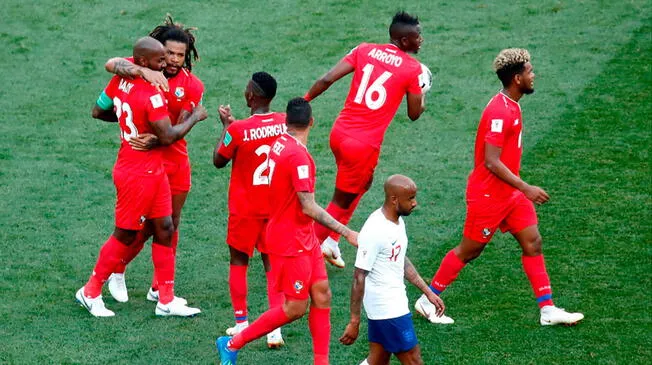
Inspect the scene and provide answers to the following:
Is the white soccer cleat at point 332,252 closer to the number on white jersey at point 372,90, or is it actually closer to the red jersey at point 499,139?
the number on white jersey at point 372,90

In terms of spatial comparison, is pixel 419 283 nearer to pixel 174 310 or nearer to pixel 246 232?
pixel 246 232

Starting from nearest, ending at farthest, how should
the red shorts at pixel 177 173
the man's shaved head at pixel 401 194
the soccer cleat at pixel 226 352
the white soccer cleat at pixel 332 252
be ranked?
the man's shaved head at pixel 401 194
the soccer cleat at pixel 226 352
the red shorts at pixel 177 173
the white soccer cleat at pixel 332 252

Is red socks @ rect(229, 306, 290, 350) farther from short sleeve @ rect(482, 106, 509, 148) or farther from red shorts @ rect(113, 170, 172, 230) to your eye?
short sleeve @ rect(482, 106, 509, 148)

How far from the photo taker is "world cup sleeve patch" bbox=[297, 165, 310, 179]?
856 centimetres

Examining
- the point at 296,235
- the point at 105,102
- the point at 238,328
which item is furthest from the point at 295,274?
the point at 105,102

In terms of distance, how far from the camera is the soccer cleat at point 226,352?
9.10 meters

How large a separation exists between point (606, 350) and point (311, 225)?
2739 millimetres

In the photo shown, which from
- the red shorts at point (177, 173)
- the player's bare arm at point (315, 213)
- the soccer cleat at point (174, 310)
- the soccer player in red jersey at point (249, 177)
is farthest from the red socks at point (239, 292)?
the player's bare arm at point (315, 213)

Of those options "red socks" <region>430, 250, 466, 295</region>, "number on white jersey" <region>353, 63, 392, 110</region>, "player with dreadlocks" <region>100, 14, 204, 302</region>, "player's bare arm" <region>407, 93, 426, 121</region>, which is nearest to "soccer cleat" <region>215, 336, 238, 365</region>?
"player with dreadlocks" <region>100, 14, 204, 302</region>

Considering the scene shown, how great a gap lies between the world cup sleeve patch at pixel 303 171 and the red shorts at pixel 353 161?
2.38 meters

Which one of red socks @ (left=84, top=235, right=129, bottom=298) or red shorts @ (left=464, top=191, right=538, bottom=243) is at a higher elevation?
red shorts @ (left=464, top=191, right=538, bottom=243)

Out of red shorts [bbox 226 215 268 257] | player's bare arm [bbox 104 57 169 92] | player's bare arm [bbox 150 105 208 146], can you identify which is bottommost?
red shorts [bbox 226 215 268 257]

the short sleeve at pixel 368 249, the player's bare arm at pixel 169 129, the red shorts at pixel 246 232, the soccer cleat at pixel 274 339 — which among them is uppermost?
the player's bare arm at pixel 169 129

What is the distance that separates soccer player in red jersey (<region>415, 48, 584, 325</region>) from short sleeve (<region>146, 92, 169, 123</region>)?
2.69 meters
